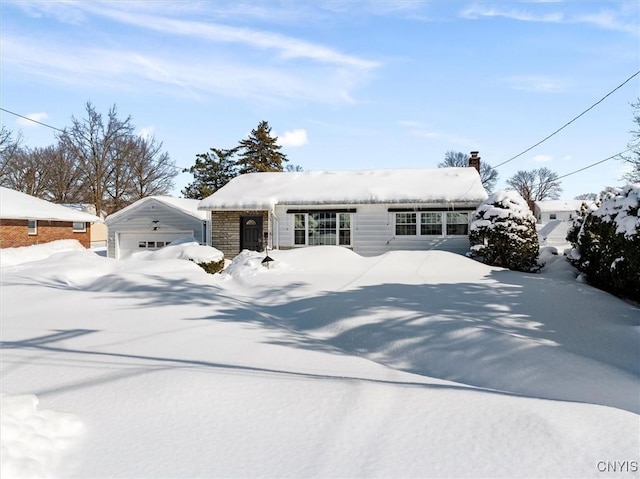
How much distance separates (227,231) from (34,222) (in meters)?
16.0

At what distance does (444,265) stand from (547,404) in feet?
34.5

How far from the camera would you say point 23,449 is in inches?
116

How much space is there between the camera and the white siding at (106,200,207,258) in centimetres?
2505

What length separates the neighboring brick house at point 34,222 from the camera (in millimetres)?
26312

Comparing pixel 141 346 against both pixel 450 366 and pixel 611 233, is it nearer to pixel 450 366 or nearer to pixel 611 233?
pixel 450 366

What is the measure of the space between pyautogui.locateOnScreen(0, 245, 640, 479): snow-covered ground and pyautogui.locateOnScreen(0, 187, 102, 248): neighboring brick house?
18.6 meters

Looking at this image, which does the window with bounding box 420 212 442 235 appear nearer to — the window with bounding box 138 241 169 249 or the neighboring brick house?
the window with bounding box 138 241 169 249

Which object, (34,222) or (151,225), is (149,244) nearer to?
(151,225)

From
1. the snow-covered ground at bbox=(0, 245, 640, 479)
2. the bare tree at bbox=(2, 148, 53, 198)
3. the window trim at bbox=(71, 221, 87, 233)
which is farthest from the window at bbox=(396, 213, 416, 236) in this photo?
the bare tree at bbox=(2, 148, 53, 198)

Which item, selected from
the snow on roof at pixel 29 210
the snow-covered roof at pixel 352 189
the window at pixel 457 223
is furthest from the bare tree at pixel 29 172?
the window at pixel 457 223

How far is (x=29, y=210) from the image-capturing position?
2753 cm

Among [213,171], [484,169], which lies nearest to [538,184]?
[484,169]

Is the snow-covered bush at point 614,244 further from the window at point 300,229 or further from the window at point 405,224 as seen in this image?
the window at point 300,229

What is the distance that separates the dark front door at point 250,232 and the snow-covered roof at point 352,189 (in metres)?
0.78
